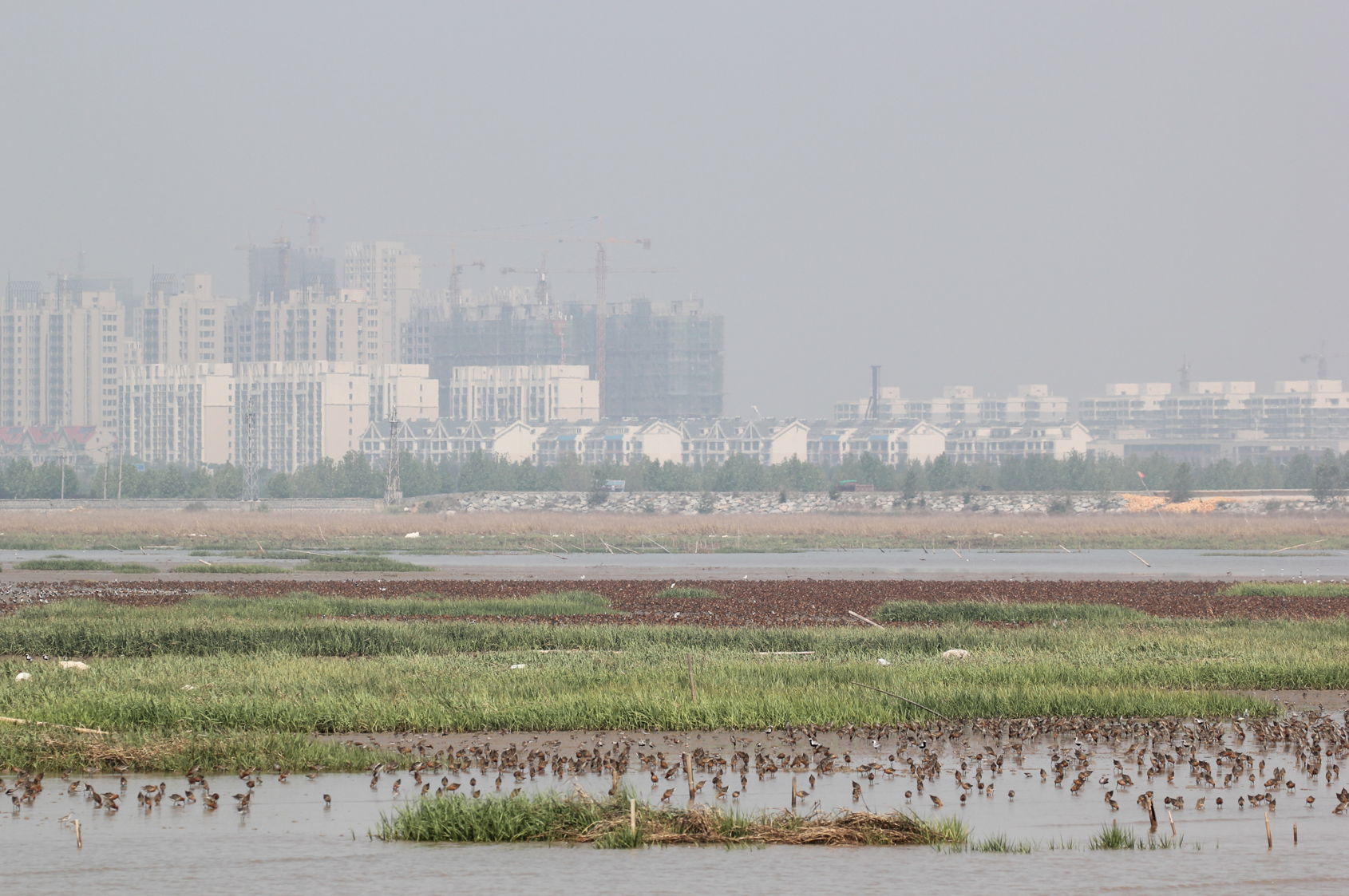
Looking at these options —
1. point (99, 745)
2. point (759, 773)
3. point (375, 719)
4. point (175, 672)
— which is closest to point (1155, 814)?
point (759, 773)

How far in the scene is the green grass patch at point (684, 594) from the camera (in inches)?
1785

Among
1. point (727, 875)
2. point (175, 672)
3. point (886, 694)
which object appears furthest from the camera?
point (175, 672)

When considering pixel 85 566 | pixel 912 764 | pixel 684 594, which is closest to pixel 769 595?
pixel 684 594

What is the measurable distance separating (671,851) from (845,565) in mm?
57124

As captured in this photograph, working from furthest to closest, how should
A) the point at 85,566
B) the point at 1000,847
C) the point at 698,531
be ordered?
the point at 698,531, the point at 85,566, the point at 1000,847

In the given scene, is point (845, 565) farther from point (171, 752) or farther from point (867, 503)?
point (867, 503)

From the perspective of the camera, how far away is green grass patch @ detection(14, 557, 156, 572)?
60969 mm

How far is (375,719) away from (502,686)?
289 cm

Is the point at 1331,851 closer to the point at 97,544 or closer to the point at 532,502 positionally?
the point at 97,544

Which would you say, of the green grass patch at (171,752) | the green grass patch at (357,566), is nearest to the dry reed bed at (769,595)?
the green grass patch at (357,566)

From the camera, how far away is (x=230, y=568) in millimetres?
61406

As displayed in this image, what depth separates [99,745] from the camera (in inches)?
685

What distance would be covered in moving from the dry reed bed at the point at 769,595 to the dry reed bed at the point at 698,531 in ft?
135

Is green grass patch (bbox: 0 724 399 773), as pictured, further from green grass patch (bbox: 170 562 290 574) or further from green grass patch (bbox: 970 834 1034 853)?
green grass patch (bbox: 170 562 290 574)
